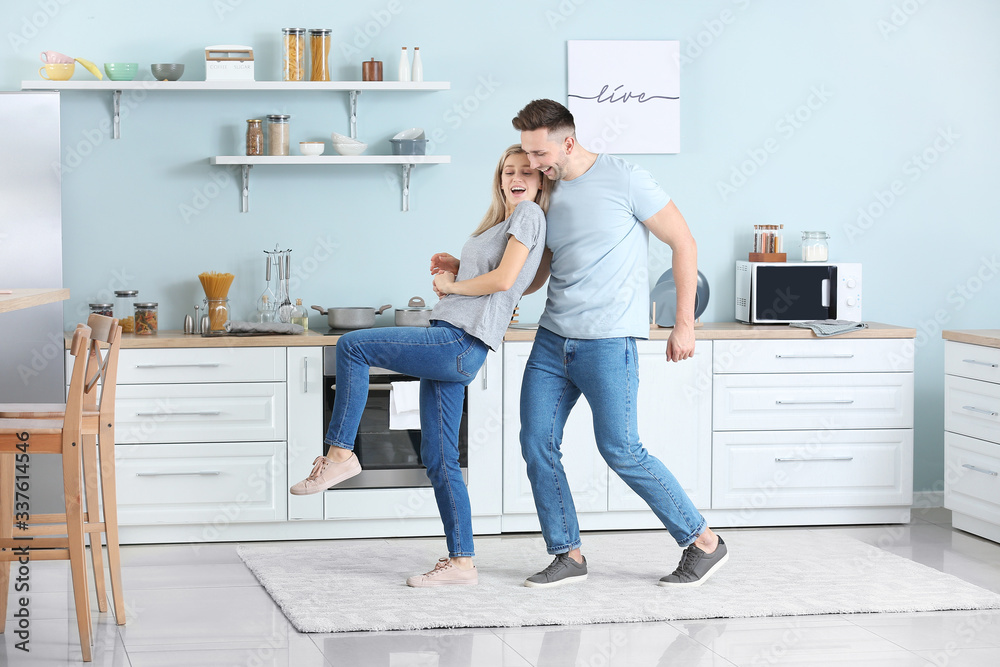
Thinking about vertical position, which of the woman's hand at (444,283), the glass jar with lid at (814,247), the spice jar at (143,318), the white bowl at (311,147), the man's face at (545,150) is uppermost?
the white bowl at (311,147)

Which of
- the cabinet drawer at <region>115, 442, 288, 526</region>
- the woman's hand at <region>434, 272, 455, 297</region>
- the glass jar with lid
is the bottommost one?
the cabinet drawer at <region>115, 442, 288, 526</region>

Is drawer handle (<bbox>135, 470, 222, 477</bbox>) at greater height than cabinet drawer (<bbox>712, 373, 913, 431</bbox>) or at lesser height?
lesser

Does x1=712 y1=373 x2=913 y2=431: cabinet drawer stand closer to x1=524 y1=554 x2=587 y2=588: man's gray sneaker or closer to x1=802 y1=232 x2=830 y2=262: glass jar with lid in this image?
x1=802 y1=232 x2=830 y2=262: glass jar with lid

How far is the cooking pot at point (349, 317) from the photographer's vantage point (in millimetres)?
4133

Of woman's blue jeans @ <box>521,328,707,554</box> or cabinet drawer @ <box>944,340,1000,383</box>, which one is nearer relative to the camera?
woman's blue jeans @ <box>521,328,707,554</box>

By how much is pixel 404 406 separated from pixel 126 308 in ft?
4.05

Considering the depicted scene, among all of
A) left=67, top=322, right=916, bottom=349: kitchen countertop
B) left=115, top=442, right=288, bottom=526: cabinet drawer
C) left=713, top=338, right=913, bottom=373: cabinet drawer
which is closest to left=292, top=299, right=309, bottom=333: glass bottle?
left=67, top=322, right=916, bottom=349: kitchen countertop

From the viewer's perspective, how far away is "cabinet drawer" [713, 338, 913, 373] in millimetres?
4082

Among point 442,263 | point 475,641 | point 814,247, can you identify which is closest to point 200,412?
point 442,263

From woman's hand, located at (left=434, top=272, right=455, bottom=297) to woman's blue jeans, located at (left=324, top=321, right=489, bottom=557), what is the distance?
0.31ft

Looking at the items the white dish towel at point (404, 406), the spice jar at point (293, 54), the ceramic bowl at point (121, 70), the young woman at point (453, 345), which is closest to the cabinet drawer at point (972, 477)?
the young woman at point (453, 345)

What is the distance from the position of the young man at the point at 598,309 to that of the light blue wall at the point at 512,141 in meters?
1.33

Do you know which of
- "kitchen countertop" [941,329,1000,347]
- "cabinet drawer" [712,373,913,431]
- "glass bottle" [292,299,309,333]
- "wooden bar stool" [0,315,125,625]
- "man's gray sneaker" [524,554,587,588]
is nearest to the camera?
"wooden bar stool" [0,315,125,625]

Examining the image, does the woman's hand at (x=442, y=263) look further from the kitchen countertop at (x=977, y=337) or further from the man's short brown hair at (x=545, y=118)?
the kitchen countertop at (x=977, y=337)
